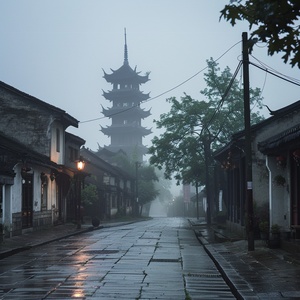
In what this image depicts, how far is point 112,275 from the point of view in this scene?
488 inches

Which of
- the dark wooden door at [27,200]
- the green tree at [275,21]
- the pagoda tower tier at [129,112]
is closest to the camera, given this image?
the green tree at [275,21]

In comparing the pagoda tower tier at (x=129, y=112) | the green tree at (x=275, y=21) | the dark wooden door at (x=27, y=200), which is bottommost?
the dark wooden door at (x=27, y=200)

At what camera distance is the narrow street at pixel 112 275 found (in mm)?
10045

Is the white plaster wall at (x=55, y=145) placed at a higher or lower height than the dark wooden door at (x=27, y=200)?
higher

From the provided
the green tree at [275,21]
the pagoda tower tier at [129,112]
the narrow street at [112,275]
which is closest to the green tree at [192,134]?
the narrow street at [112,275]

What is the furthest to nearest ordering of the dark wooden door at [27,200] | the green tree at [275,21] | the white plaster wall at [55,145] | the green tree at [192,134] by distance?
the green tree at [192,134] → the white plaster wall at [55,145] → the dark wooden door at [27,200] → the green tree at [275,21]

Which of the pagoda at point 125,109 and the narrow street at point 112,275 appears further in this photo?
the pagoda at point 125,109

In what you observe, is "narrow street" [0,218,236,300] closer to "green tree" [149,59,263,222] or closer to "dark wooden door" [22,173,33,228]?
"dark wooden door" [22,173,33,228]

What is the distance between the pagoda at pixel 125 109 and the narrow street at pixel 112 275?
285 feet

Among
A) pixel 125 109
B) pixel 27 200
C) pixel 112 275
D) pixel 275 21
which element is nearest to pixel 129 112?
pixel 125 109

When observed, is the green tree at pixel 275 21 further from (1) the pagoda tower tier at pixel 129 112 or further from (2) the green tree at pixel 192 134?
(1) the pagoda tower tier at pixel 129 112

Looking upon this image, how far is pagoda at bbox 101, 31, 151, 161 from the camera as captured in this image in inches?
4168

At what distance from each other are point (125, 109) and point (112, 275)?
9487cm

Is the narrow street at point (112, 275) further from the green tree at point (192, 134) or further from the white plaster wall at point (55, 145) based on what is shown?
the green tree at point (192, 134)
